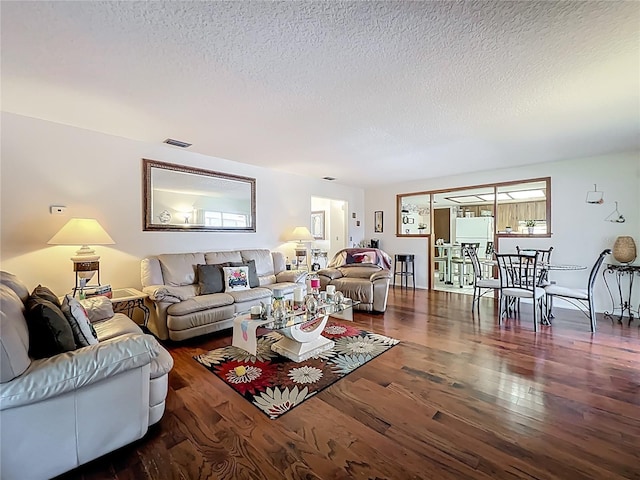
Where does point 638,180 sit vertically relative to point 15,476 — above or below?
above

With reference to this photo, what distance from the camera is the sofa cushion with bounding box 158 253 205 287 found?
3.72 meters

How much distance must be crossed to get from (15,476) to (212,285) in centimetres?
251

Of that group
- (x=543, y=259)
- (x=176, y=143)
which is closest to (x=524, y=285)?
(x=543, y=259)

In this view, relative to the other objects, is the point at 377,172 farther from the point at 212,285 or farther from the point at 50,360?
A: the point at 50,360

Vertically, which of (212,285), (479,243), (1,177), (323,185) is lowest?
(212,285)

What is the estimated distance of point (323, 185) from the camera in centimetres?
649

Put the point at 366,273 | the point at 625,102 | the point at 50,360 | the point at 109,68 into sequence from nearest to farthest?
the point at 50,360 < the point at 109,68 < the point at 625,102 < the point at 366,273

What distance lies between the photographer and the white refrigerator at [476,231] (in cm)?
754

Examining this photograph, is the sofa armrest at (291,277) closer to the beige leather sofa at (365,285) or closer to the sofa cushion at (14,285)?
the beige leather sofa at (365,285)

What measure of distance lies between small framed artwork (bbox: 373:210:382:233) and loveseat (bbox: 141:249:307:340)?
323 centimetres

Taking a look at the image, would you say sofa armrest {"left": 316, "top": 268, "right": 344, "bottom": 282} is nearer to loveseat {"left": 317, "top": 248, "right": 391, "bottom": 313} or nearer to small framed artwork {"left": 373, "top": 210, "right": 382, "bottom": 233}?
loveseat {"left": 317, "top": 248, "right": 391, "bottom": 313}

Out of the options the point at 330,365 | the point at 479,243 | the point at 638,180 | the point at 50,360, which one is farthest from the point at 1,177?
the point at 479,243

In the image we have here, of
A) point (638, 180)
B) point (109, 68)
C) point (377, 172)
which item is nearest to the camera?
point (109, 68)

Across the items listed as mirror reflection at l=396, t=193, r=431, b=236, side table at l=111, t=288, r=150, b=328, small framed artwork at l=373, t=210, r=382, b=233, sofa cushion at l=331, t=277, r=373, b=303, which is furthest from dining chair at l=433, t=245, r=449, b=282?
side table at l=111, t=288, r=150, b=328
